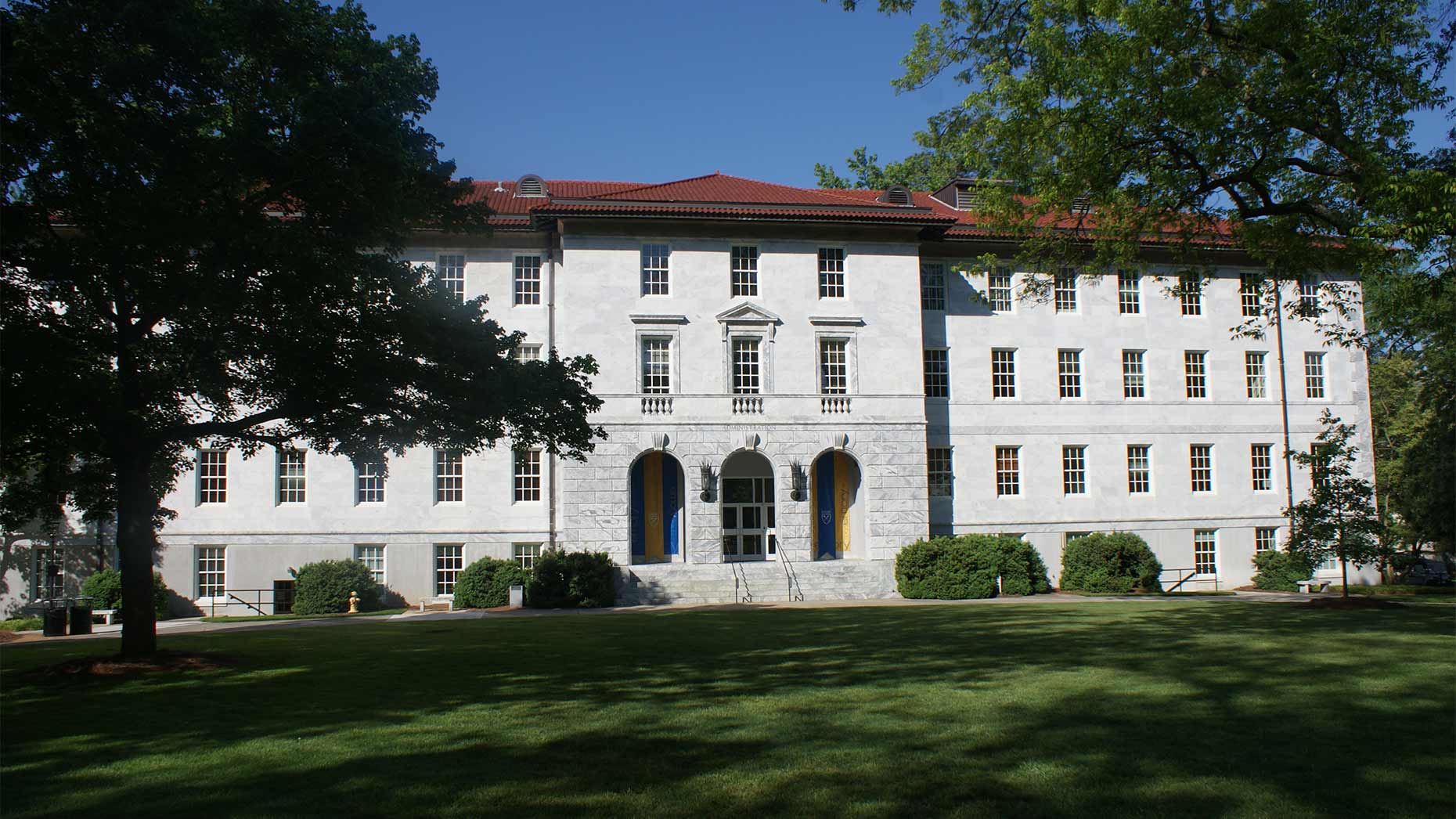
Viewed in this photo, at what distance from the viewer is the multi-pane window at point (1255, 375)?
36812 mm

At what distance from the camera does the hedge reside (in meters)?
30.3

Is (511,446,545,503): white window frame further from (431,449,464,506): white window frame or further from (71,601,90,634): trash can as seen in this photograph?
(71,601,90,634): trash can

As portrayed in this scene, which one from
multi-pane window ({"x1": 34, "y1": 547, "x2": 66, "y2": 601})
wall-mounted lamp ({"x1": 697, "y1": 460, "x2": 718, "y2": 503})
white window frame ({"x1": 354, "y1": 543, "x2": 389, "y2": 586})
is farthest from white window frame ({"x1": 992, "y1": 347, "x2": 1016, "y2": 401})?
multi-pane window ({"x1": 34, "y1": 547, "x2": 66, "y2": 601})

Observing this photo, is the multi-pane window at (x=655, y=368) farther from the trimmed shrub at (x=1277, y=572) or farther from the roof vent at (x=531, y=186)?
the trimmed shrub at (x=1277, y=572)

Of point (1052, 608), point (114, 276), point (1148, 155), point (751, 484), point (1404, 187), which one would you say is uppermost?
point (1148, 155)

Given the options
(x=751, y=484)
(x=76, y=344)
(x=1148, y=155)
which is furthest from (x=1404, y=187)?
(x=751, y=484)

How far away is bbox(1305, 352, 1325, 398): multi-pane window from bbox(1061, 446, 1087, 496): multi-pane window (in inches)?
364

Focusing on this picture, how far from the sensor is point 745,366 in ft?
107

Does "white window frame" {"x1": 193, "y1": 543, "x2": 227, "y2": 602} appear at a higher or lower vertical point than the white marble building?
lower

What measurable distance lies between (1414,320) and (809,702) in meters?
15.3

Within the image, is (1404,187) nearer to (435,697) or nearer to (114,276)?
(435,697)

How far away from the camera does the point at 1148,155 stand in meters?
17.2

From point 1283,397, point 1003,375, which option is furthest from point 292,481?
point 1283,397

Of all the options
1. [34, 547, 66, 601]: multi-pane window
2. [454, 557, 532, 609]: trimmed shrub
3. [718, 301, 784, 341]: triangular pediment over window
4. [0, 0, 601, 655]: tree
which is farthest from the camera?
[718, 301, 784, 341]: triangular pediment over window
